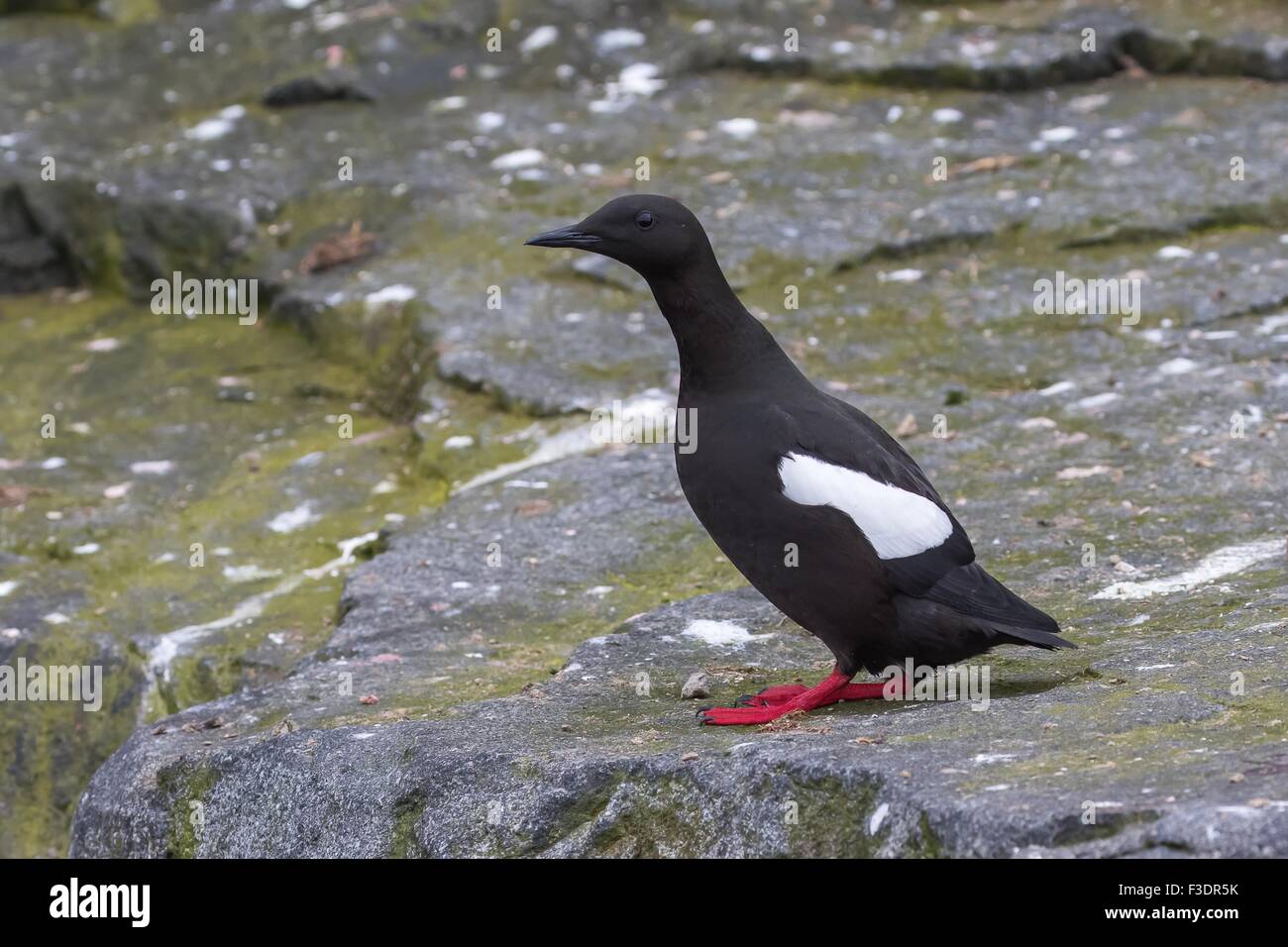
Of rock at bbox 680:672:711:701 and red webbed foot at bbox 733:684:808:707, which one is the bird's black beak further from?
red webbed foot at bbox 733:684:808:707

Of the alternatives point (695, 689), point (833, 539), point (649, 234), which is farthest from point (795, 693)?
point (649, 234)

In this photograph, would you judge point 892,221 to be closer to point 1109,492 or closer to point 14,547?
point 1109,492

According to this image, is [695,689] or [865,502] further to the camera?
[695,689]

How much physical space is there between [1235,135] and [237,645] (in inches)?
241

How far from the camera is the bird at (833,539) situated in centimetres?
443

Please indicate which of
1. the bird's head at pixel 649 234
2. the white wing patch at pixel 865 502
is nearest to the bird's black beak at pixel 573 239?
the bird's head at pixel 649 234

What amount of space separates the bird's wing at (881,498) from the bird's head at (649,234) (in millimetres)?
581

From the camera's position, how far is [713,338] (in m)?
4.83

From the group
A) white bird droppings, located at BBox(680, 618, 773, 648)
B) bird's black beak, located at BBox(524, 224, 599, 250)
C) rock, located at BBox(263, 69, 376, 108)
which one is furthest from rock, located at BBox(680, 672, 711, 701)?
Result: rock, located at BBox(263, 69, 376, 108)

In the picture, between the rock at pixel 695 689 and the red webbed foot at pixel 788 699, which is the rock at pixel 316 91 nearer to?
the rock at pixel 695 689

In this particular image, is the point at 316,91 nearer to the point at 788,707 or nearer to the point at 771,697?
the point at 771,697

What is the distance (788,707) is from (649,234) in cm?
145

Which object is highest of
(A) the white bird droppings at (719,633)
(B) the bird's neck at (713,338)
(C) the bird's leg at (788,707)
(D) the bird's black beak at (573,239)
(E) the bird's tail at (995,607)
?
(D) the bird's black beak at (573,239)
